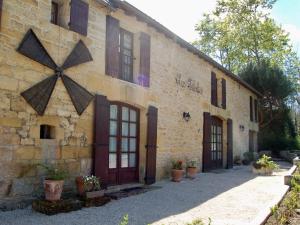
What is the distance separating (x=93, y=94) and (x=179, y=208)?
109 inches

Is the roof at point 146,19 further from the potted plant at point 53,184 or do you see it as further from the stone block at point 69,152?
the potted plant at point 53,184

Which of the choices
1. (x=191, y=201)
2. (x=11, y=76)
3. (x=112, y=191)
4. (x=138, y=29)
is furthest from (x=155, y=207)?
(x=138, y=29)

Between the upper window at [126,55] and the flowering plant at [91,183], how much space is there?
2.74 metres

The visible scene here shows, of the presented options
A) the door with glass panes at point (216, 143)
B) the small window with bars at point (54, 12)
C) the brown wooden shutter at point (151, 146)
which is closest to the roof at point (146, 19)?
the small window with bars at point (54, 12)

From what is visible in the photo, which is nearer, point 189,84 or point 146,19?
point 146,19

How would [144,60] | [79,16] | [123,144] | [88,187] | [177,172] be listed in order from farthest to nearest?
[177,172] < [144,60] < [123,144] < [79,16] < [88,187]

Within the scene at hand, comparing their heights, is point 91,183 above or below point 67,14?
below

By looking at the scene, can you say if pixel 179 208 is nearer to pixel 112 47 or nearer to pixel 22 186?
pixel 22 186

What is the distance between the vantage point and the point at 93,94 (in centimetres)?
717

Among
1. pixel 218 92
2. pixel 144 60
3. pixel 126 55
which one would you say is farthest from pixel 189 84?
pixel 218 92

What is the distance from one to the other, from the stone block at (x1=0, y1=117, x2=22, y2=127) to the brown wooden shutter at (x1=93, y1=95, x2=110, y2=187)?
1770 millimetres

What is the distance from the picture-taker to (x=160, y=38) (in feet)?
32.4

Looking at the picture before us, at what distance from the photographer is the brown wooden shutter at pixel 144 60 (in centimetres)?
885

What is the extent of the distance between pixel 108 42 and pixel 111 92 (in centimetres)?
107
